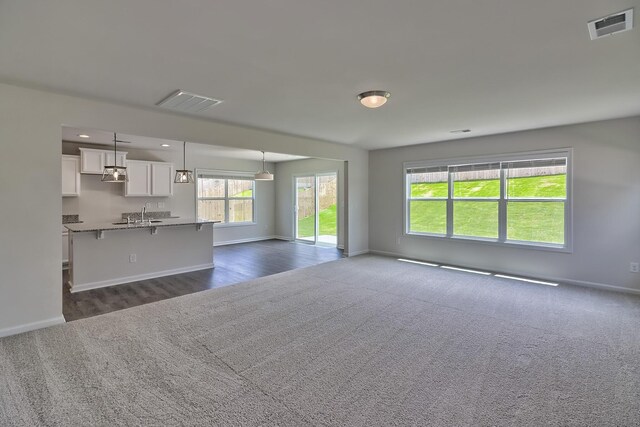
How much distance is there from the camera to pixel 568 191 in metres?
4.72

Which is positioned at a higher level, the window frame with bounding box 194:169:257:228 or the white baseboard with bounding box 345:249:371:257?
the window frame with bounding box 194:169:257:228

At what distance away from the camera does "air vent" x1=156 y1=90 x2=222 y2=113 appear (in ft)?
10.7

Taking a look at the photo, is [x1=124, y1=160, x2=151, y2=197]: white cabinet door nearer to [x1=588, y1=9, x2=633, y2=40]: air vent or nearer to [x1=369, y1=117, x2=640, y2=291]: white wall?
[x1=369, y1=117, x2=640, y2=291]: white wall

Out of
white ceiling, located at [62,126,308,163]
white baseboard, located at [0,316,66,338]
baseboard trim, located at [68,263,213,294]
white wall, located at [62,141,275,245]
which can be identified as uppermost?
white ceiling, located at [62,126,308,163]

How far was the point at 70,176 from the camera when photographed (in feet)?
19.3

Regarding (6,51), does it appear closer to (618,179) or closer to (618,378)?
(618,378)

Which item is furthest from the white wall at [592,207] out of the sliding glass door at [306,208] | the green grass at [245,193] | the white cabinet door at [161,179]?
the white cabinet door at [161,179]

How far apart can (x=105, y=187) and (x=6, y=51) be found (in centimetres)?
473

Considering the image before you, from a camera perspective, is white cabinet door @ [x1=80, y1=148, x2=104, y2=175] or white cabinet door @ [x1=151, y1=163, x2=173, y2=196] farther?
white cabinet door @ [x1=151, y1=163, x2=173, y2=196]

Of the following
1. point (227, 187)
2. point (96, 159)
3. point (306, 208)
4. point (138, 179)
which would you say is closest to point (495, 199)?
point (306, 208)

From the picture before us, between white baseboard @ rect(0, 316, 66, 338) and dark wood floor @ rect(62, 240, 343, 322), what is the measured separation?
0.12 m

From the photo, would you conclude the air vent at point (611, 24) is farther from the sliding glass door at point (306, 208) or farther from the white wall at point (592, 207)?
the sliding glass door at point (306, 208)

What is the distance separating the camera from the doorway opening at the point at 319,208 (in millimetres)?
8484

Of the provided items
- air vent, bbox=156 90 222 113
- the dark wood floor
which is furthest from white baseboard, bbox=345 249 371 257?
air vent, bbox=156 90 222 113
